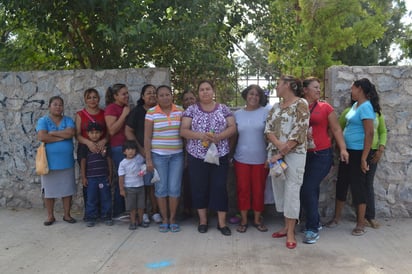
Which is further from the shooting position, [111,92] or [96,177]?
[111,92]

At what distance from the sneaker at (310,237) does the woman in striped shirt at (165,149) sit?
147 centimetres

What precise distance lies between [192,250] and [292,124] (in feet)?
5.42

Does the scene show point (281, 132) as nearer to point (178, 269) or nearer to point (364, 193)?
point (364, 193)

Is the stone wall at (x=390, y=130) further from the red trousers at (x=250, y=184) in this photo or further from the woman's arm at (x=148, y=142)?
the woman's arm at (x=148, y=142)

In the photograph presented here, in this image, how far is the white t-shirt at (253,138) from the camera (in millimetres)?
4703

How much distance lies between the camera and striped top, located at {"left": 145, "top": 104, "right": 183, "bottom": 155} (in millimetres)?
4801

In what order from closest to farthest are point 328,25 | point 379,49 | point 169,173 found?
point 169,173
point 328,25
point 379,49

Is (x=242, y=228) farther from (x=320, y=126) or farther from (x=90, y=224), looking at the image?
(x=90, y=224)

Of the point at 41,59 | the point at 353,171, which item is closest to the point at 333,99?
the point at 353,171

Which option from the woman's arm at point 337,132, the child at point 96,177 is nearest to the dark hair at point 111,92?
the child at point 96,177

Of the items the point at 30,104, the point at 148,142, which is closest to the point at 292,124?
the point at 148,142

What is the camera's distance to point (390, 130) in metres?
5.22

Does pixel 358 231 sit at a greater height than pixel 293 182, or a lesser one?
lesser

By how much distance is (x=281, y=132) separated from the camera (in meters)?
4.37
